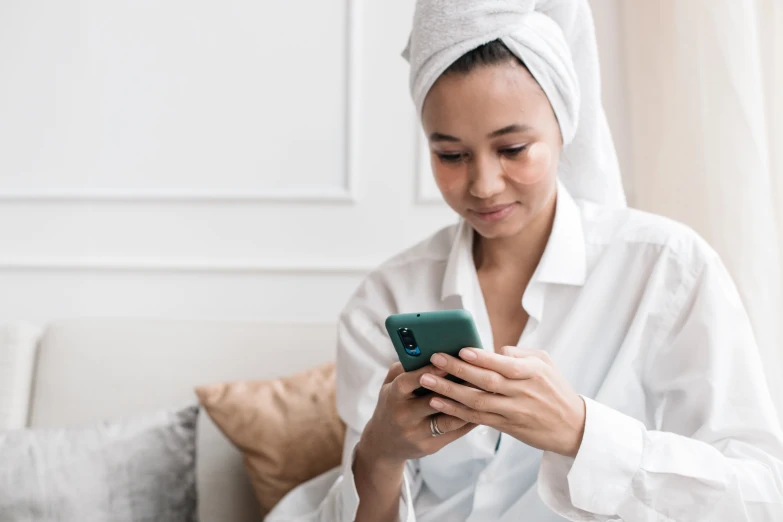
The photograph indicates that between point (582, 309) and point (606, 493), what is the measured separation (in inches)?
13.2

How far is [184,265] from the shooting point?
7.43ft

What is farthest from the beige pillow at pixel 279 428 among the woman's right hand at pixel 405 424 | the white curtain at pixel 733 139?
the white curtain at pixel 733 139

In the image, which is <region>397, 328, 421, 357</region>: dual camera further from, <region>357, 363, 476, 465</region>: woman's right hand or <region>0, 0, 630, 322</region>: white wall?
<region>0, 0, 630, 322</region>: white wall

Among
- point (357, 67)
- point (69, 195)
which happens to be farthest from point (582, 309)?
point (69, 195)

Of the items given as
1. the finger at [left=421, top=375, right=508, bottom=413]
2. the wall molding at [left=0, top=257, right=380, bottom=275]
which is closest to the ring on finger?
the finger at [left=421, top=375, right=508, bottom=413]

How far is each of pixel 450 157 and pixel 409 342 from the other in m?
0.38

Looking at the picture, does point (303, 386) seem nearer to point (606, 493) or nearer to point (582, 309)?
point (582, 309)

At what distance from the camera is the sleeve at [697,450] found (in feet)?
3.53

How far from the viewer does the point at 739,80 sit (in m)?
1.52

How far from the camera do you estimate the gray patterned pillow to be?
1614 mm

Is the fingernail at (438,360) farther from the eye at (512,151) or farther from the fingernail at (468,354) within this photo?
the eye at (512,151)

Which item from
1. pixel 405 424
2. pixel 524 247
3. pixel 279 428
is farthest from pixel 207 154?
pixel 405 424

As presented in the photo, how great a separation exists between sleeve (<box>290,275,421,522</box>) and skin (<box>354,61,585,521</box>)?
8cm

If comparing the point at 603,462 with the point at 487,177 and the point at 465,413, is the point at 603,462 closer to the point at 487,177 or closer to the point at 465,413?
the point at 465,413
